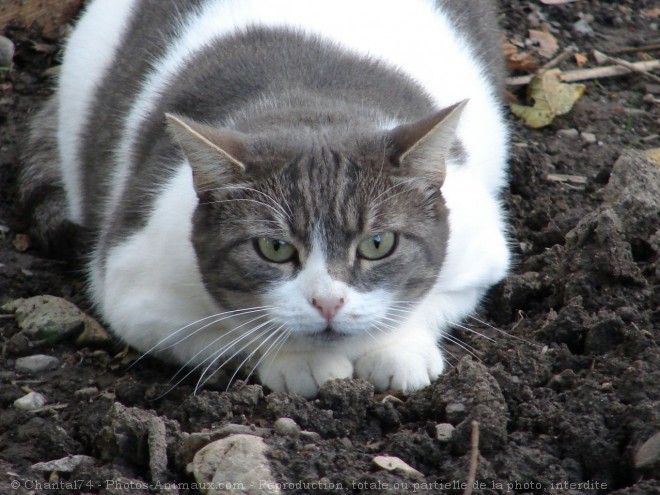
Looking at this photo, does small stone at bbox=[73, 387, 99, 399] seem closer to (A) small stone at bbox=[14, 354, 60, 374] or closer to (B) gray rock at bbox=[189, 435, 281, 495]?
(A) small stone at bbox=[14, 354, 60, 374]

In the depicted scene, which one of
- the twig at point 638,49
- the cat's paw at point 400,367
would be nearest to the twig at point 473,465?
the cat's paw at point 400,367

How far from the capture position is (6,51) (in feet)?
16.6

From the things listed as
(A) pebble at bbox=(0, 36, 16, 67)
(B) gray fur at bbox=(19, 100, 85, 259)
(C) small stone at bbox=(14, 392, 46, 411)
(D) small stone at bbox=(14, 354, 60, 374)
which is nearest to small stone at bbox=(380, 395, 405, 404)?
(C) small stone at bbox=(14, 392, 46, 411)

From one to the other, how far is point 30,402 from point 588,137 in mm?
2886

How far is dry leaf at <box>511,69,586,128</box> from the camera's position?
490cm

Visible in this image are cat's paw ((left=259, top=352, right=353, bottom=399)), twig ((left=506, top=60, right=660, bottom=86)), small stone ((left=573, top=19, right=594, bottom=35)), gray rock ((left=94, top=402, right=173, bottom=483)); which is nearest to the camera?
gray rock ((left=94, top=402, right=173, bottom=483))

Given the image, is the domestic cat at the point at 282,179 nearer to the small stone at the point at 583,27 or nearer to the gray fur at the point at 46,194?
the gray fur at the point at 46,194

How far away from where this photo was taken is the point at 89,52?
4.61 m

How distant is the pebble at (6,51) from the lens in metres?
5.05

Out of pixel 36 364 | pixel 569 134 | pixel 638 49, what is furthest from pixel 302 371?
pixel 638 49

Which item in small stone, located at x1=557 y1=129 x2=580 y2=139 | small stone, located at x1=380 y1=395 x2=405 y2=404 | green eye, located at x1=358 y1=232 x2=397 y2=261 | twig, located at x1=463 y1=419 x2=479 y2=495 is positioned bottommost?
small stone, located at x1=557 y1=129 x2=580 y2=139

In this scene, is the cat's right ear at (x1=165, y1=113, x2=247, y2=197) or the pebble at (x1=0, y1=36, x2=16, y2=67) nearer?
the cat's right ear at (x1=165, y1=113, x2=247, y2=197)

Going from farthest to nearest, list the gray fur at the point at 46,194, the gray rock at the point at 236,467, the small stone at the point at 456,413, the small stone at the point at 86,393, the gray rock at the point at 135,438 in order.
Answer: the gray fur at the point at 46,194
the small stone at the point at 86,393
the small stone at the point at 456,413
the gray rock at the point at 135,438
the gray rock at the point at 236,467

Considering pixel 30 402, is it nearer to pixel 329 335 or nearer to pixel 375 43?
pixel 329 335
